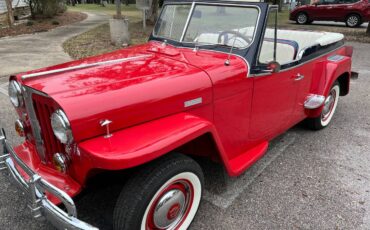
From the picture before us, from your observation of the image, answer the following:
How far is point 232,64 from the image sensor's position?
8.20ft

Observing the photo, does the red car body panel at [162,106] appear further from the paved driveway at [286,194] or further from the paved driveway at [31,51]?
the paved driveway at [31,51]

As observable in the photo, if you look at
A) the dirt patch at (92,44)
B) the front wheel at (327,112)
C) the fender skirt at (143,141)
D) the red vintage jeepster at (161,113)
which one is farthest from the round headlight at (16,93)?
the dirt patch at (92,44)

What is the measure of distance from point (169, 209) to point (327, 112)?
293 cm

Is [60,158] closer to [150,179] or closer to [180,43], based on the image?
[150,179]

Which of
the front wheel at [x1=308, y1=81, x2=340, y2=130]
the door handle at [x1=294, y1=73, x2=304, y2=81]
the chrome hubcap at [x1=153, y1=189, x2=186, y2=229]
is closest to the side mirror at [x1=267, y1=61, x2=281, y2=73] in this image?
the door handle at [x1=294, y1=73, x2=304, y2=81]

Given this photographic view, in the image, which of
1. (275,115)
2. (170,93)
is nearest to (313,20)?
(275,115)

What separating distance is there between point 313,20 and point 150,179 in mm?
15524

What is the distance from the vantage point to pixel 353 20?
14125 millimetres

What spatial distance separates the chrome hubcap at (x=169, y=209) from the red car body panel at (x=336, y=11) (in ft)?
48.6

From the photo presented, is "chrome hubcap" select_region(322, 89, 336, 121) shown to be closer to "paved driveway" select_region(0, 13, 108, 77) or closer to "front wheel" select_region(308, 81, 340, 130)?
"front wheel" select_region(308, 81, 340, 130)

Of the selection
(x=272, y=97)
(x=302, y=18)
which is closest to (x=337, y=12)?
(x=302, y=18)

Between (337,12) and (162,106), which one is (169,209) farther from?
(337,12)

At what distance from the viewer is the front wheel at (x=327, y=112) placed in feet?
13.0

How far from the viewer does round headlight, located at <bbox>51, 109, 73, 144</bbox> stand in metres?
1.78
